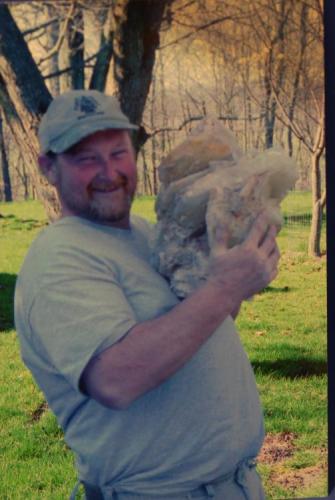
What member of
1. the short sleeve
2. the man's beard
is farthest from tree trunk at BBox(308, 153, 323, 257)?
the short sleeve

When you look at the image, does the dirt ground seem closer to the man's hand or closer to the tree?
the tree

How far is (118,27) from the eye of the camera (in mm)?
2926

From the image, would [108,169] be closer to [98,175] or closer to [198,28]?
Result: [98,175]

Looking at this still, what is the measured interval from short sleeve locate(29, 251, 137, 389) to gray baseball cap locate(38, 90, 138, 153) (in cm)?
19

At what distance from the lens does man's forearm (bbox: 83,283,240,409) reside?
1.08 meters

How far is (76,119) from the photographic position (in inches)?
47.4

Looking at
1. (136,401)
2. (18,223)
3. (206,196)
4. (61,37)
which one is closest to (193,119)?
(61,37)

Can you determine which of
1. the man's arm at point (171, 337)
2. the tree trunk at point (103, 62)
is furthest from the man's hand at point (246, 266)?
the tree trunk at point (103, 62)

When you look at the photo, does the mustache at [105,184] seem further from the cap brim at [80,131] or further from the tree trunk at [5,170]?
the tree trunk at [5,170]

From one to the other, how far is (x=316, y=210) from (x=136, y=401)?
1.96m

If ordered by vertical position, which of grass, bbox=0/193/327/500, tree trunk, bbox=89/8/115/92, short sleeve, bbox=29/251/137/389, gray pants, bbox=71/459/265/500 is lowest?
grass, bbox=0/193/327/500

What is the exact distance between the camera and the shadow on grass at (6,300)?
3225 mm

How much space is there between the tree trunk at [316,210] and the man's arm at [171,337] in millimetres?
1935

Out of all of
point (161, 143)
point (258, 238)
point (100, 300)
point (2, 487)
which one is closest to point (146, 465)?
point (100, 300)
